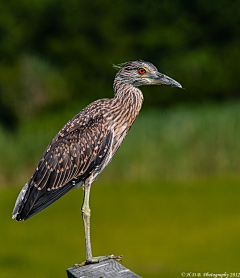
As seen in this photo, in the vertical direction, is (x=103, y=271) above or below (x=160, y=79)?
below

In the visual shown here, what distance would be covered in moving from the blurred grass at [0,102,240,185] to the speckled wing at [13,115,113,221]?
8276 millimetres

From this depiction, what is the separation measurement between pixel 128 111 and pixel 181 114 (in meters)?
10.4

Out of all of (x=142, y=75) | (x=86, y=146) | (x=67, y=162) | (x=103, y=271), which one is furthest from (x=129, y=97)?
(x=103, y=271)

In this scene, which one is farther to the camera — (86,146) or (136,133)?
(136,133)

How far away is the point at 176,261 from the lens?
10.9 meters

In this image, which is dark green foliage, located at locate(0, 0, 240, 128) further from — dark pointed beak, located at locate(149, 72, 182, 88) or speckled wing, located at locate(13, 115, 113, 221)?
dark pointed beak, located at locate(149, 72, 182, 88)

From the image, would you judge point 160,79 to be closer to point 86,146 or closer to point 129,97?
point 129,97

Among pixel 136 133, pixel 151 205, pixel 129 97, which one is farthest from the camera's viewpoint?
pixel 136 133

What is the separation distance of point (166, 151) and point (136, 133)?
1031 millimetres

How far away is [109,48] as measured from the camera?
23.2m

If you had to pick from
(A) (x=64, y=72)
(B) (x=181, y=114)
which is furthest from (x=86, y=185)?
(A) (x=64, y=72)

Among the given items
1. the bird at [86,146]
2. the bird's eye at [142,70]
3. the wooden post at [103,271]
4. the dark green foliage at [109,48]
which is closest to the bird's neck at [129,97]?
the bird at [86,146]

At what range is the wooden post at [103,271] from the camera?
442 centimetres

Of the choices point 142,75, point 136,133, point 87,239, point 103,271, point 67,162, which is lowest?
point 103,271
